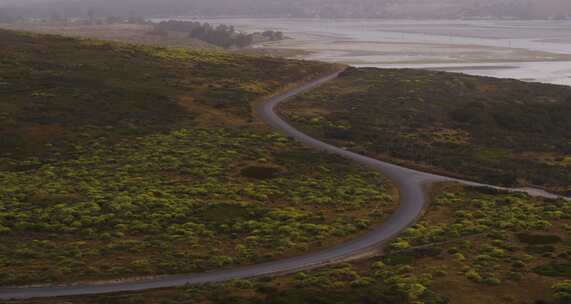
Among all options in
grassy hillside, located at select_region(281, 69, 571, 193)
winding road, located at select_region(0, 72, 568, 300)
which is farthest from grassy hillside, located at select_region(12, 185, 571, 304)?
grassy hillside, located at select_region(281, 69, 571, 193)

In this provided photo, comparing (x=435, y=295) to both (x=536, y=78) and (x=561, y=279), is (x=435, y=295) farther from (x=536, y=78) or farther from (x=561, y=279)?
(x=536, y=78)

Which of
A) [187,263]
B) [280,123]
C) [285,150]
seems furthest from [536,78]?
[187,263]

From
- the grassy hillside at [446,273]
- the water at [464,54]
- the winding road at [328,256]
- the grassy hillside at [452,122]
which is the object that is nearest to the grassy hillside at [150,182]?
the winding road at [328,256]

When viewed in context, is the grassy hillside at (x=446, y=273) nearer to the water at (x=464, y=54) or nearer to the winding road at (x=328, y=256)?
the winding road at (x=328, y=256)

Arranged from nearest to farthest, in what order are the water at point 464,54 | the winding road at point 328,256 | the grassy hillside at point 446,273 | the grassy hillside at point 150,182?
1. the grassy hillside at point 446,273
2. the winding road at point 328,256
3. the grassy hillside at point 150,182
4. the water at point 464,54

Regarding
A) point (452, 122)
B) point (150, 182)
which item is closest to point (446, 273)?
point (150, 182)

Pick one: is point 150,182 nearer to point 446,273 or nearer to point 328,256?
point 328,256

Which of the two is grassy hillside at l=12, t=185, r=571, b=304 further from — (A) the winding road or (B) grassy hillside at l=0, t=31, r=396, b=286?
(B) grassy hillside at l=0, t=31, r=396, b=286
